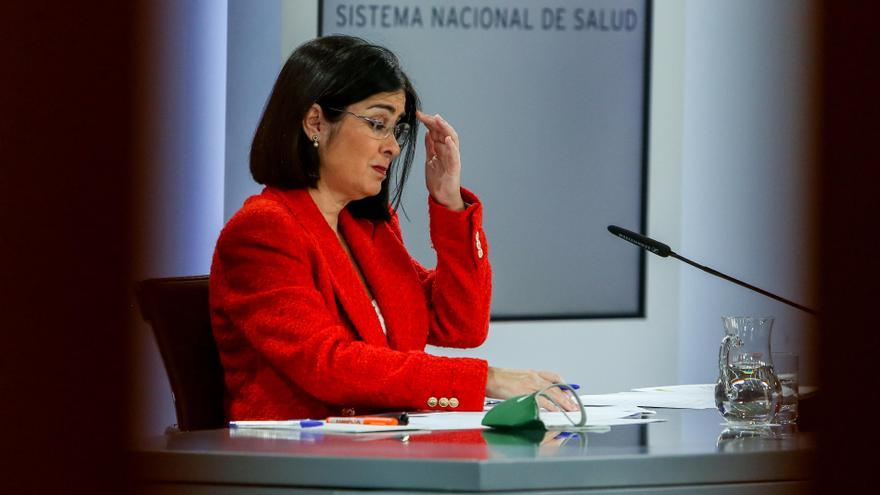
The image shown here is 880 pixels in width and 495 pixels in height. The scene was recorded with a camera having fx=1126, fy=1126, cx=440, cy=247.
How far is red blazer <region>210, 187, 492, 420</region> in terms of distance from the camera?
5.96ft

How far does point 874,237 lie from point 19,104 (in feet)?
1.81

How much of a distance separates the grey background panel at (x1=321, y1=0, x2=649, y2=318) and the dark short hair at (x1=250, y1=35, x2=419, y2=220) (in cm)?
178

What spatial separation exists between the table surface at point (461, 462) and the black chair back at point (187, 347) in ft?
1.68

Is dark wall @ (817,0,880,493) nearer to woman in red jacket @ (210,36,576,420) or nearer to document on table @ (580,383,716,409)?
woman in red jacket @ (210,36,576,420)

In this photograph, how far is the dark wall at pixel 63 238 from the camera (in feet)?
2.34

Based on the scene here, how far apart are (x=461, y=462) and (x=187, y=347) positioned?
912 millimetres

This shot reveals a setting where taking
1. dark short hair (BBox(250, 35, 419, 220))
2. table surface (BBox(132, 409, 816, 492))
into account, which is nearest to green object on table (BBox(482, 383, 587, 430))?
table surface (BBox(132, 409, 816, 492))

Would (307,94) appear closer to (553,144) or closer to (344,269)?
(344,269)

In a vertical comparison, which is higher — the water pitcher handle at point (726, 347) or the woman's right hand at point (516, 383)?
the water pitcher handle at point (726, 347)

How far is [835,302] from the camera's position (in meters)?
0.75

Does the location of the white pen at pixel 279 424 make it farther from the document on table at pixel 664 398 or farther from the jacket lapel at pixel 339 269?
the document on table at pixel 664 398

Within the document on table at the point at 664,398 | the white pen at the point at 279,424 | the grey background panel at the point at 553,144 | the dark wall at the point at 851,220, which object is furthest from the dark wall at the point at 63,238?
the grey background panel at the point at 553,144

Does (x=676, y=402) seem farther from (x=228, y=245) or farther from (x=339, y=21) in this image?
(x=339, y=21)

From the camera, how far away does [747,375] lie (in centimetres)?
177
